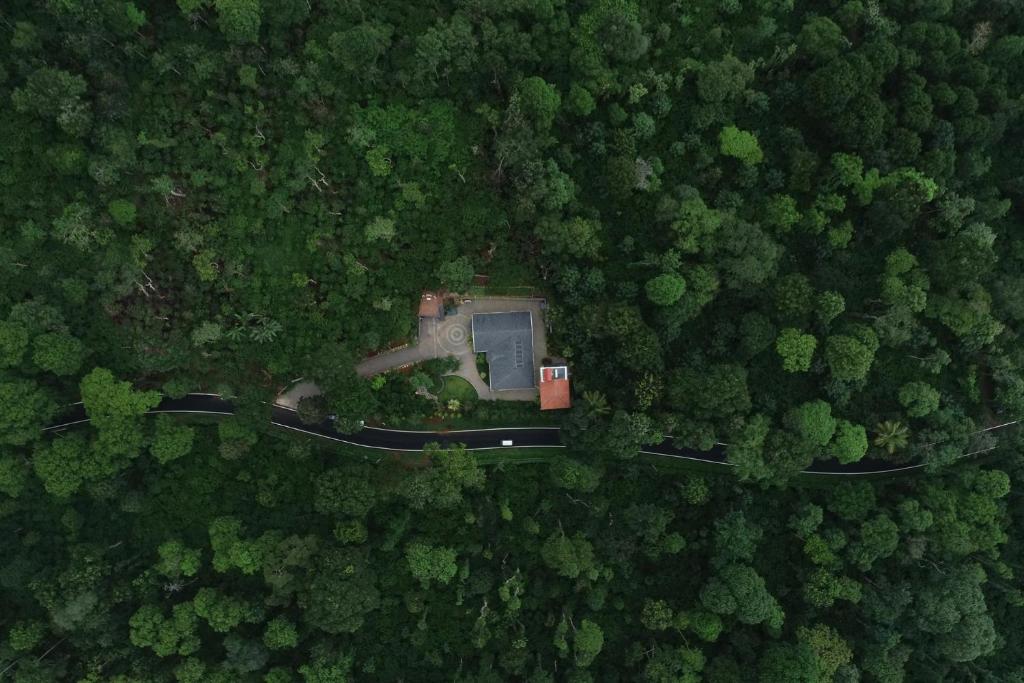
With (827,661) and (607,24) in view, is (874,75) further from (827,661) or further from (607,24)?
(827,661)

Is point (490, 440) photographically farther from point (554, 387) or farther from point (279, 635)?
point (279, 635)

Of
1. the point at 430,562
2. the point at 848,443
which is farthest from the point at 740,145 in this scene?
the point at 430,562

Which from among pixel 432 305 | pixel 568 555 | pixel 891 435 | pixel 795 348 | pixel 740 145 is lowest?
pixel 568 555

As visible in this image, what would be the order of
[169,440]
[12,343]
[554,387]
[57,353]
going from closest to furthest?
[12,343] < [57,353] < [169,440] < [554,387]

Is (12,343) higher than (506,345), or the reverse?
(12,343)

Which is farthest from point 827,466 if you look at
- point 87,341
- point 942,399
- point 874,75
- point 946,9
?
point 87,341

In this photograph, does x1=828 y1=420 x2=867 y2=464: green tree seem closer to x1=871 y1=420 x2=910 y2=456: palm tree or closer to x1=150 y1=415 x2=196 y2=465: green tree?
x1=871 y1=420 x2=910 y2=456: palm tree

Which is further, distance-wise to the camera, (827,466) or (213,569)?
(827,466)

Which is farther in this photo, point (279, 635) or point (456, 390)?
point (456, 390)
